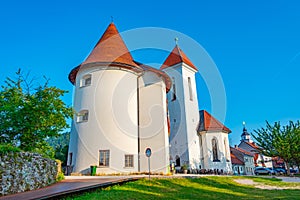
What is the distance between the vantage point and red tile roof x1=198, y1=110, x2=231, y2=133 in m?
29.2

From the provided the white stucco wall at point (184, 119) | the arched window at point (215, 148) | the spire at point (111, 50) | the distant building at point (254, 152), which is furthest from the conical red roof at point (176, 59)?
the distant building at point (254, 152)

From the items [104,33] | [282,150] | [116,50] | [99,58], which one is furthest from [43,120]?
[282,150]

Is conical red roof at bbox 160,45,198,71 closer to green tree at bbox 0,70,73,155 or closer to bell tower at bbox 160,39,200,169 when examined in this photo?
bell tower at bbox 160,39,200,169

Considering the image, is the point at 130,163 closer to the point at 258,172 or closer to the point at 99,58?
the point at 99,58

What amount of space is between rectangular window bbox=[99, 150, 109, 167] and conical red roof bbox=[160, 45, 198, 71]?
57.8 ft

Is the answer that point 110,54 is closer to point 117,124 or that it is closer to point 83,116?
point 83,116

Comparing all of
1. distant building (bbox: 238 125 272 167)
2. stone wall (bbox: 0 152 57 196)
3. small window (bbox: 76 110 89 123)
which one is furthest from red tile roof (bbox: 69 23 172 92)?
distant building (bbox: 238 125 272 167)

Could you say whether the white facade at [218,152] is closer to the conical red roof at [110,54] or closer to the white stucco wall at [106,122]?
the white stucco wall at [106,122]

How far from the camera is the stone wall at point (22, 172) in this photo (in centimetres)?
738

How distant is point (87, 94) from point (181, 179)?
32.5ft

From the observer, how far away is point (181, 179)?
45.8 feet

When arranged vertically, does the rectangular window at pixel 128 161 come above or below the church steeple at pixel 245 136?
below

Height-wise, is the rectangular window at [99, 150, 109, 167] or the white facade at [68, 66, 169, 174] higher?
the white facade at [68, 66, 169, 174]

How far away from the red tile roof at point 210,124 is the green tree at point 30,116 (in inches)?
785
